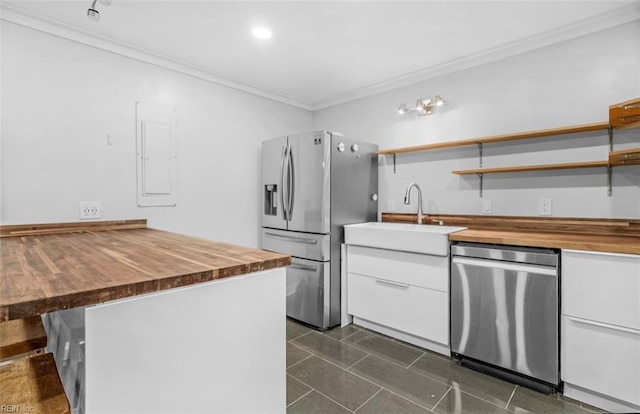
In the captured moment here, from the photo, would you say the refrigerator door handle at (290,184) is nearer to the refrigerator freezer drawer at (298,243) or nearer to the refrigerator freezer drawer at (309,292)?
the refrigerator freezer drawer at (298,243)

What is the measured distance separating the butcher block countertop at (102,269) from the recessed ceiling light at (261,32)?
1616 mm

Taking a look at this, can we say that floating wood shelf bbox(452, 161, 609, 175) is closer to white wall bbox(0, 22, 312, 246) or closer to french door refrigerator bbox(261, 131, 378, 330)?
french door refrigerator bbox(261, 131, 378, 330)

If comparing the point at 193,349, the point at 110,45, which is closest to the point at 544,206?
the point at 193,349

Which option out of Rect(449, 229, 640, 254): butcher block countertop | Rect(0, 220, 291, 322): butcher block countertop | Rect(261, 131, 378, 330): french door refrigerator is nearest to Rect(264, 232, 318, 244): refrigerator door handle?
Rect(261, 131, 378, 330): french door refrigerator

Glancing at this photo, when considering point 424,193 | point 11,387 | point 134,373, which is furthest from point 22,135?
point 424,193

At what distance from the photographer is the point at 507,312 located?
1926 mm

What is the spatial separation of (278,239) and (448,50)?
226 cm

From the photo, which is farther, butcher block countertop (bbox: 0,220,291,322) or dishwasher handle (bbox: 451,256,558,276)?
dishwasher handle (bbox: 451,256,558,276)

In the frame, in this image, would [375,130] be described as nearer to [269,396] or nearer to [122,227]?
[122,227]

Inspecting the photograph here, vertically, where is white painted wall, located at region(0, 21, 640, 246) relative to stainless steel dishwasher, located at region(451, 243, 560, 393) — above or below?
above

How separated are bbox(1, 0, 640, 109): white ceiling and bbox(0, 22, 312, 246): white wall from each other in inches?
7.0

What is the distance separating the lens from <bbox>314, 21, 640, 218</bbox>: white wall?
82.0 inches

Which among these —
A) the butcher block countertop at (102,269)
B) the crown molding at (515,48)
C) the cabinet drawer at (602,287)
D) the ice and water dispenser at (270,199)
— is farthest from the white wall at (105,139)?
the cabinet drawer at (602,287)

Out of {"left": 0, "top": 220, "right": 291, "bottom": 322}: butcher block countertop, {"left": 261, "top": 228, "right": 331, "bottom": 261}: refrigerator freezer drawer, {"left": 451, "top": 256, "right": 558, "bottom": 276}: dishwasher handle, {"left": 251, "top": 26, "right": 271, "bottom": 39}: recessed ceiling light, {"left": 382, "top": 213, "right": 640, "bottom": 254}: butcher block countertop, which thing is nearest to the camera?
{"left": 0, "top": 220, "right": 291, "bottom": 322}: butcher block countertop
